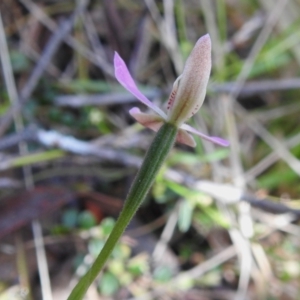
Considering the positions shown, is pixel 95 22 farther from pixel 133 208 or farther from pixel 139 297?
pixel 133 208

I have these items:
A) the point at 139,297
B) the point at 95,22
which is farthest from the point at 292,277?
the point at 95,22

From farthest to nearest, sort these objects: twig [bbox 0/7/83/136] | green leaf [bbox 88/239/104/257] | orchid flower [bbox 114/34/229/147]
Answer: twig [bbox 0/7/83/136], green leaf [bbox 88/239/104/257], orchid flower [bbox 114/34/229/147]

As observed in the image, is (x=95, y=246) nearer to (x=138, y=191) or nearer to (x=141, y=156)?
(x=141, y=156)

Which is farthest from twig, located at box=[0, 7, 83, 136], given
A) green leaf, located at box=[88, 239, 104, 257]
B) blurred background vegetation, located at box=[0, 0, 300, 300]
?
green leaf, located at box=[88, 239, 104, 257]

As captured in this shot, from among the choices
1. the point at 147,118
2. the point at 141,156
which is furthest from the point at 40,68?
the point at 147,118

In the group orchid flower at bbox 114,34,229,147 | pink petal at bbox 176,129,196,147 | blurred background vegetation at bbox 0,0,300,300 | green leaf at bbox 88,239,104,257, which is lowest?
pink petal at bbox 176,129,196,147

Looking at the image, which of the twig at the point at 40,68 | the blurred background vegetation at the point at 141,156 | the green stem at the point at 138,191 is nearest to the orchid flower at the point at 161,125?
the green stem at the point at 138,191

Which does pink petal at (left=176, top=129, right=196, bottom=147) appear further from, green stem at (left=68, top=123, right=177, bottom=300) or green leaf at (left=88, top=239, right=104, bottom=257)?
green leaf at (left=88, top=239, right=104, bottom=257)
